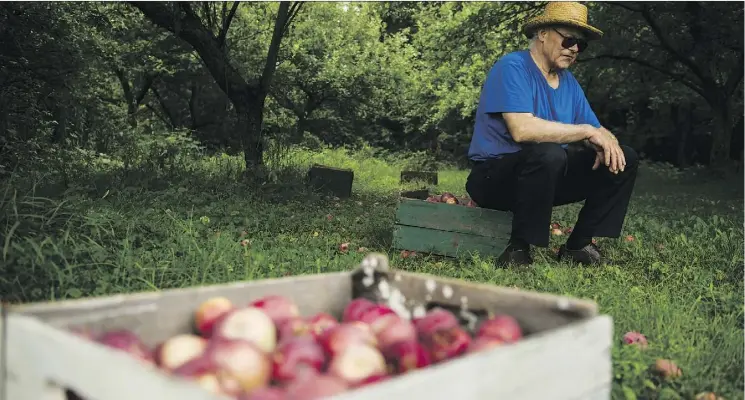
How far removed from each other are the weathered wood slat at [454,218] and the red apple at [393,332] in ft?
9.98

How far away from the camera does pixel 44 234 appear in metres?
3.30

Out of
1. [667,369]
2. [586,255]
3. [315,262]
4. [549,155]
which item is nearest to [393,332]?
[667,369]

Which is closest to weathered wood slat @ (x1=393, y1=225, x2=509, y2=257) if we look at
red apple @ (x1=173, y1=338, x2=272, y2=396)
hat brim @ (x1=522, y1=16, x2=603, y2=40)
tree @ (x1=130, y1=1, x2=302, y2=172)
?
hat brim @ (x1=522, y1=16, x2=603, y2=40)

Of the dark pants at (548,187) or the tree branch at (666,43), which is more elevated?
the tree branch at (666,43)

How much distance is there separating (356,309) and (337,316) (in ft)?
0.60

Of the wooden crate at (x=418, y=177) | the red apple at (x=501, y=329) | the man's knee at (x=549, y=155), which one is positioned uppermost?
the man's knee at (x=549, y=155)

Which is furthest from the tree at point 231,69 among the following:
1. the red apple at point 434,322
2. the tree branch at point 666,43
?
the red apple at point 434,322

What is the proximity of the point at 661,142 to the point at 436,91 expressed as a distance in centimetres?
838


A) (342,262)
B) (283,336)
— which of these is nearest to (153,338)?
(283,336)

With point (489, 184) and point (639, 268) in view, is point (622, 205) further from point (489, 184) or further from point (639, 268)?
point (489, 184)

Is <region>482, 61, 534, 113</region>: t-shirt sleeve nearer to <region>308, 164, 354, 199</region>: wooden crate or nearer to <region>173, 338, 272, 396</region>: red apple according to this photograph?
<region>173, 338, 272, 396</region>: red apple

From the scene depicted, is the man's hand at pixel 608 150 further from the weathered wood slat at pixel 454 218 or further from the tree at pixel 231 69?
the tree at pixel 231 69

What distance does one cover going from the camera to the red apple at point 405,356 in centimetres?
134

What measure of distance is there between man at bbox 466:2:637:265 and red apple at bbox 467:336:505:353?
2605mm
